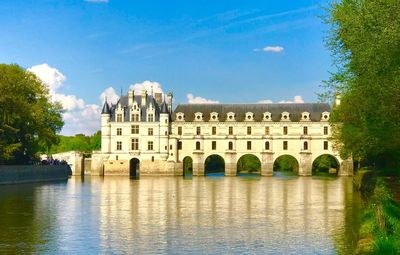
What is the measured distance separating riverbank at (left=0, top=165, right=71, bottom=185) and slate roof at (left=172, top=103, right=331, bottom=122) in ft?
72.9

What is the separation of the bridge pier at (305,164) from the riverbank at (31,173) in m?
30.3

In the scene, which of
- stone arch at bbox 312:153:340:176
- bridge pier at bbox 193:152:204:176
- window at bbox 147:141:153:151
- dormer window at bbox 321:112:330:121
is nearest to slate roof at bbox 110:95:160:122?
window at bbox 147:141:153:151

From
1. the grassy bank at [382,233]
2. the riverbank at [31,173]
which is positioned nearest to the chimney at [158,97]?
the riverbank at [31,173]

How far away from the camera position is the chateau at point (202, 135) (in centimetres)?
8119

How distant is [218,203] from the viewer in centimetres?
3189

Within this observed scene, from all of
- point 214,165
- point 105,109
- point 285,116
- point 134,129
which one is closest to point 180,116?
point 134,129

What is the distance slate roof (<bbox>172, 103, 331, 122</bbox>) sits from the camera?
82688mm

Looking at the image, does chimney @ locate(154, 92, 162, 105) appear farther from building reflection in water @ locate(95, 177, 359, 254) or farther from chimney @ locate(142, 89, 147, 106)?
building reflection in water @ locate(95, 177, 359, 254)

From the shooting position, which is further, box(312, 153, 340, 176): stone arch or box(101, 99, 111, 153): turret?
box(312, 153, 340, 176): stone arch

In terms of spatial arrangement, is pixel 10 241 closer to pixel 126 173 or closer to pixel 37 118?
pixel 37 118

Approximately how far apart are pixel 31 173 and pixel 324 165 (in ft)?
160

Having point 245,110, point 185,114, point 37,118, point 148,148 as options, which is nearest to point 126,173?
point 148,148

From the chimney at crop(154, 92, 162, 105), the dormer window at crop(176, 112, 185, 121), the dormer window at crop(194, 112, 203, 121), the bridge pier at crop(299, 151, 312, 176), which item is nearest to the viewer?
the bridge pier at crop(299, 151, 312, 176)

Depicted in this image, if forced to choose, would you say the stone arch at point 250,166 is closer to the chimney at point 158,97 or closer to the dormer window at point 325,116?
the chimney at point 158,97
